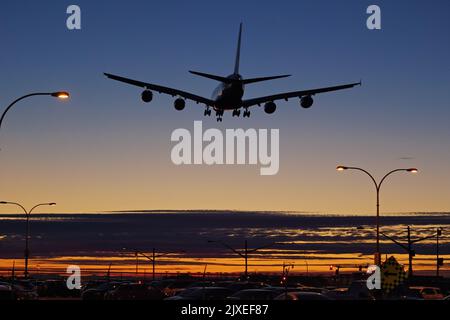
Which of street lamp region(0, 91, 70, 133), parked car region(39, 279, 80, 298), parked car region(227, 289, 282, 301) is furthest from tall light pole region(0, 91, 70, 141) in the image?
parked car region(39, 279, 80, 298)

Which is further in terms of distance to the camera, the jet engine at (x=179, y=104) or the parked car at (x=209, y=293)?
the jet engine at (x=179, y=104)

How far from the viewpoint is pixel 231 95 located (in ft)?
209

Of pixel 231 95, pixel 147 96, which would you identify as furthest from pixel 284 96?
pixel 147 96

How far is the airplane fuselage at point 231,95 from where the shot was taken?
6369 cm

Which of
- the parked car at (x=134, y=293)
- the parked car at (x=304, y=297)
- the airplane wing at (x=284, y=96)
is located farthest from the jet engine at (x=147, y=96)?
the parked car at (x=304, y=297)

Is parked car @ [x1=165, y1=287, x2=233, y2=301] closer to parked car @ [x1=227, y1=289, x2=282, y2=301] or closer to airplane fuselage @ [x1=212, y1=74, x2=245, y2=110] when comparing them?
parked car @ [x1=227, y1=289, x2=282, y2=301]

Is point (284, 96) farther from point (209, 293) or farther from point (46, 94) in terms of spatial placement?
point (46, 94)

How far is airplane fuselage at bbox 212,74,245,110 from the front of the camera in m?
63.7

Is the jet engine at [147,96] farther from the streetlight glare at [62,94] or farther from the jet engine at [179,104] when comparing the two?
the streetlight glare at [62,94]

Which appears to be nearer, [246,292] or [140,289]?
[246,292]
